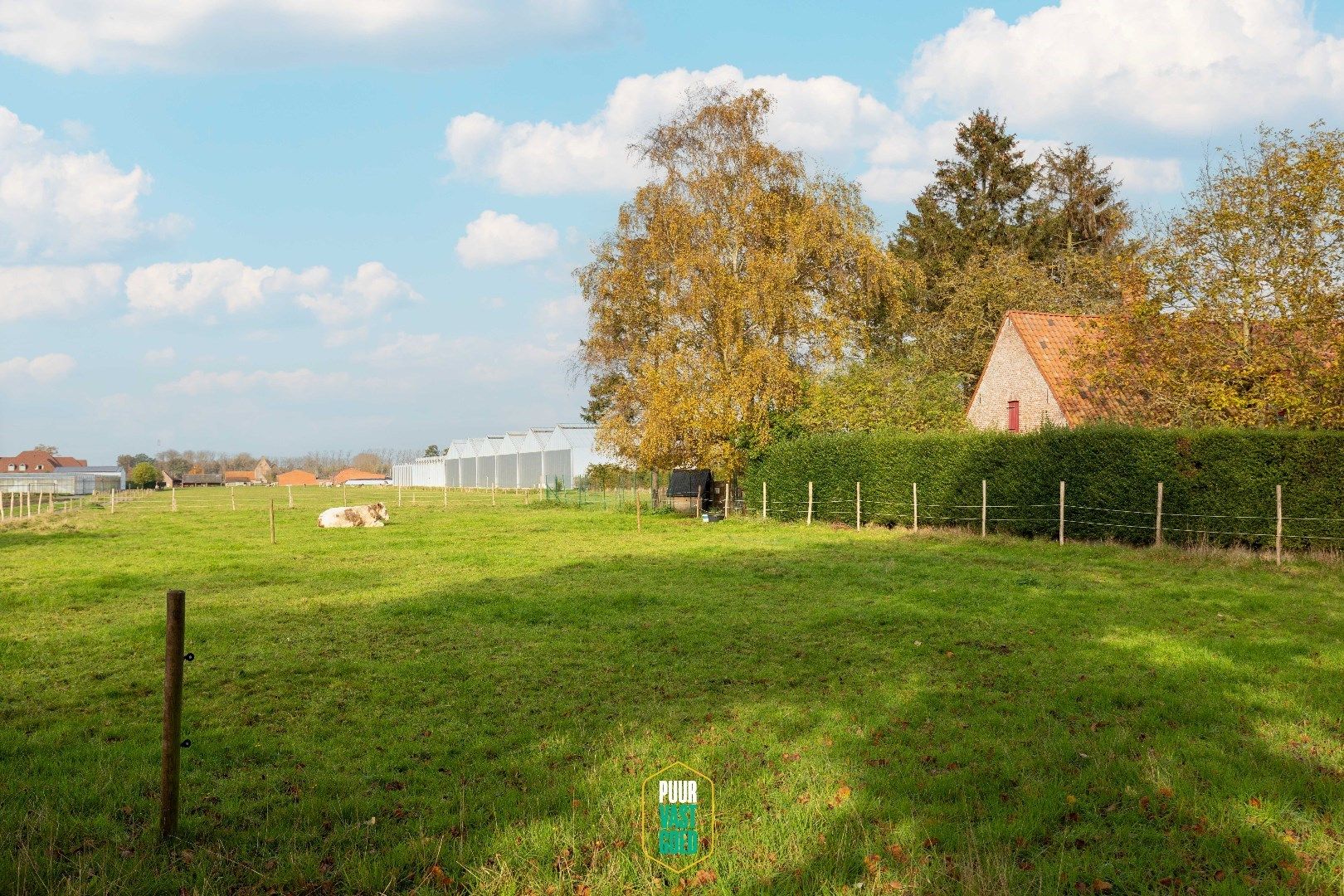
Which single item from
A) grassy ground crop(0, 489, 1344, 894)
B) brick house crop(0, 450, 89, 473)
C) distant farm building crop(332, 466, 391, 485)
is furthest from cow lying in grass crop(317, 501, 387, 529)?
brick house crop(0, 450, 89, 473)

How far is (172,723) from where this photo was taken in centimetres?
505

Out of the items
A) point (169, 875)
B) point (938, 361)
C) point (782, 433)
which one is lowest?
point (169, 875)

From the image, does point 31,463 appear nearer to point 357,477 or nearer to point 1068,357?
point 357,477

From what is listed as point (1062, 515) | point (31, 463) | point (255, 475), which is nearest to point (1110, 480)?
point (1062, 515)

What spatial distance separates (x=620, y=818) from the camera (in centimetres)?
534

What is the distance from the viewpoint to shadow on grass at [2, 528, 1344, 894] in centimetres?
482

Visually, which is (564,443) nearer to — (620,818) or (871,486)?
(871,486)

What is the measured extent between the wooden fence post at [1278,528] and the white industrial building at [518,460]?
33920mm

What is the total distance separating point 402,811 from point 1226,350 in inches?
980

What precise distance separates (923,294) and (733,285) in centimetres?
1493

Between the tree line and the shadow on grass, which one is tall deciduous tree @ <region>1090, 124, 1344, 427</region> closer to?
the tree line

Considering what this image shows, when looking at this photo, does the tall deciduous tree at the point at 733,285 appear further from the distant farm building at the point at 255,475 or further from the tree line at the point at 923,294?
the distant farm building at the point at 255,475

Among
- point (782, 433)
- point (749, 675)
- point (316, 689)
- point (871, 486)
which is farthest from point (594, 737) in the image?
point (782, 433)

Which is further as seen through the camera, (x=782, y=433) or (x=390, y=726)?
(x=782, y=433)
